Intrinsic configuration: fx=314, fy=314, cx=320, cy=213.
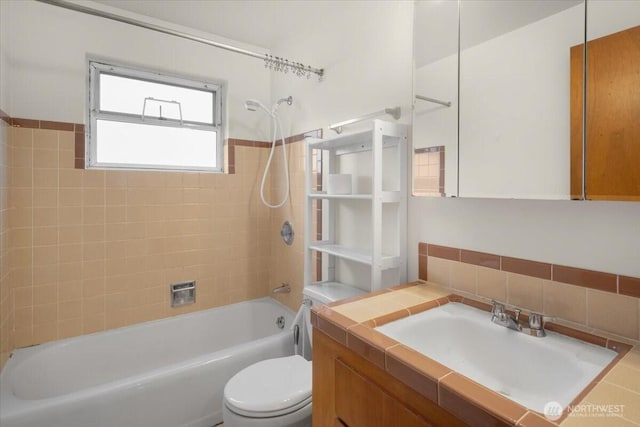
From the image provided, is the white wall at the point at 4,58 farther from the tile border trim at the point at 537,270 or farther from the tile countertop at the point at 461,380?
the tile border trim at the point at 537,270

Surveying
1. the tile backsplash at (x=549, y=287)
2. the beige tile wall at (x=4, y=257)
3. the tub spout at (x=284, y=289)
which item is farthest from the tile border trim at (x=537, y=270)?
the beige tile wall at (x=4, y=257)

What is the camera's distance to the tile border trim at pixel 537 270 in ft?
2.84

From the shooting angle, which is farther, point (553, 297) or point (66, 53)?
point (66, 53)

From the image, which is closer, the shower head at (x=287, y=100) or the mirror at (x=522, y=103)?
the mirror at (x=522, y=103)

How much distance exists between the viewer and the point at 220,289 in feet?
7.86

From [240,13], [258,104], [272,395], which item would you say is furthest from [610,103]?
[240,13]

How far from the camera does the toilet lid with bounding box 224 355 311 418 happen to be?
1.27 metres

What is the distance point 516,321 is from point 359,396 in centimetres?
54

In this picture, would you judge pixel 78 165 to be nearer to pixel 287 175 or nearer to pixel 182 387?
pixel 287 175

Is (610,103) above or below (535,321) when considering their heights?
above

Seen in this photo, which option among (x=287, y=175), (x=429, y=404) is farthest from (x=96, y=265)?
(x=429, y=404)

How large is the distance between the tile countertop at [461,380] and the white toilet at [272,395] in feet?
1.61

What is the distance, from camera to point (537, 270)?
3.38ft

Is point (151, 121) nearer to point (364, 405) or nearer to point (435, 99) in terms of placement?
point (435, 99)
